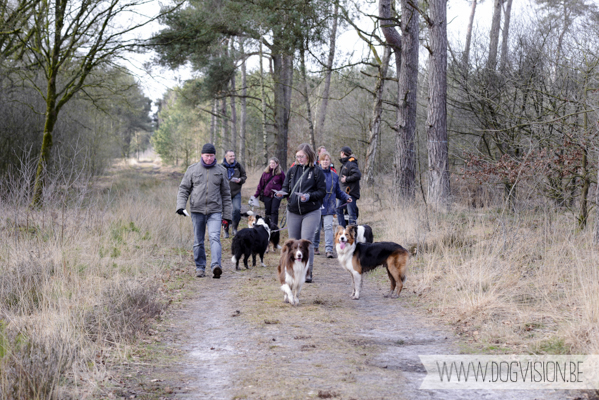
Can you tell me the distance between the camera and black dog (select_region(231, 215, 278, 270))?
29.7 ft

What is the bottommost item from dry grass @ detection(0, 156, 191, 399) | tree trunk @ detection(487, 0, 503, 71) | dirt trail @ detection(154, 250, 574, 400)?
dirt trail @ detection(154, 250, 574, 400)

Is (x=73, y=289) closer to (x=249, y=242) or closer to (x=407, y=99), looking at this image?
(x=249, y=242)

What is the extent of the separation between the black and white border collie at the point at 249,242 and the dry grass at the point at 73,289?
1117 millimetres

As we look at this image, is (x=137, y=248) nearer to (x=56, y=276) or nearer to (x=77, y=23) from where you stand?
(x=56, y=276)

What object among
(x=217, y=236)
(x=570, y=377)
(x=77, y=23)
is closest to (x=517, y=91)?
(x=217, y=236)

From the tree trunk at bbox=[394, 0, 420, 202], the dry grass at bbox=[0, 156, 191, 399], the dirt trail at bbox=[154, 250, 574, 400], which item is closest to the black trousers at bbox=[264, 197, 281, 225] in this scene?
the dry grass at bbox=[0, 156, 191, 399]

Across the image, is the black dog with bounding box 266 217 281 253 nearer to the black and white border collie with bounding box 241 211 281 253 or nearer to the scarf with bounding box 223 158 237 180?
the black and white border collie with bounding box 241 211 281 253

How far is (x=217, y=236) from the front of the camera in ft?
27.1

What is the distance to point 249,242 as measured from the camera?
9.26m

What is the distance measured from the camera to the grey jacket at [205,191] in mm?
8086

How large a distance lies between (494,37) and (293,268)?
12944 mm

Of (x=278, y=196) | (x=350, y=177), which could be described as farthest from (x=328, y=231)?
(x=278, y=196)

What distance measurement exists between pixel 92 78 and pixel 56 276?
42.2ft

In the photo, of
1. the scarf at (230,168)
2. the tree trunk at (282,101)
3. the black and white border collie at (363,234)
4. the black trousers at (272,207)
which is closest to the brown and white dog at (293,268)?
the black and white border collie at (363,234)
